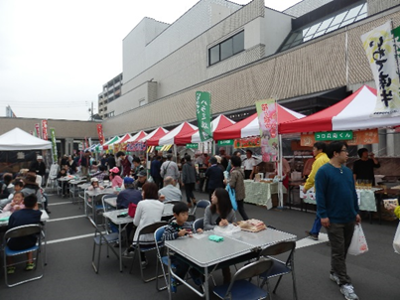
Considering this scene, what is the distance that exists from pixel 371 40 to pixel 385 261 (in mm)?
3815

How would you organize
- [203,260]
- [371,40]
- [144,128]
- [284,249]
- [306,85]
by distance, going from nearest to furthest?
[203,260]
[284,249]
[371,40]
[306,85]
[144,128]

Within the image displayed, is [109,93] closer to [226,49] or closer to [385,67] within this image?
[226,49]

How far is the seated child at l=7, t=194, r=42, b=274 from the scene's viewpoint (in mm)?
3805

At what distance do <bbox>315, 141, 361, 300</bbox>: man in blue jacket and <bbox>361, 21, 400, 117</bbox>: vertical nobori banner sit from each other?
104 inches

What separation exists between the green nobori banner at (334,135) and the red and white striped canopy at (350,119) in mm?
316

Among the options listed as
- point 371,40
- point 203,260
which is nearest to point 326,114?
point 371,40

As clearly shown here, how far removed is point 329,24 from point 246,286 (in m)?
16.0

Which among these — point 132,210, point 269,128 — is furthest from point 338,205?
point 269,128

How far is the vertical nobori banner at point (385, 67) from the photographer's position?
4.71 m

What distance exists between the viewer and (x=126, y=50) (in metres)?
35.7

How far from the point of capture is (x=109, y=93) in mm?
80312

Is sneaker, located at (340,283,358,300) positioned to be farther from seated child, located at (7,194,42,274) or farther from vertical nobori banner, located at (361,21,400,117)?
seated child, located at (7,194,42,274)

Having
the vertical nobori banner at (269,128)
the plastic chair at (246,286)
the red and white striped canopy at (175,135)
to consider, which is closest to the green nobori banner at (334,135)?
the vertical nobori banner at (269,128)

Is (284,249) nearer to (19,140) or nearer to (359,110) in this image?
(359,110)
